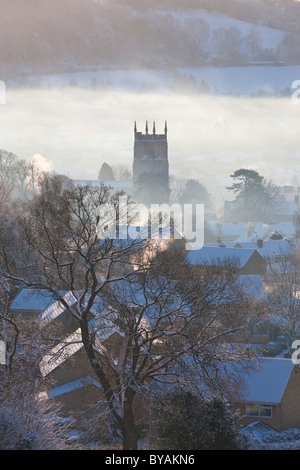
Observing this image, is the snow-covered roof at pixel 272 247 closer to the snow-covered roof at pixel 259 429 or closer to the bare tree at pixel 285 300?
the bare tree at pixel 285 300

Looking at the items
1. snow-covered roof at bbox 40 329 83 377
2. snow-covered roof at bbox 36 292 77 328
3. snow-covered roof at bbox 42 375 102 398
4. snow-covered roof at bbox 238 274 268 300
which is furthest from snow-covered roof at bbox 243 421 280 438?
snow-covered roof at bbox 238 274 268 300

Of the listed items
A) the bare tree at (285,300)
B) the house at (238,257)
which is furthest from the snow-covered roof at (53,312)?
the house at (238,257)

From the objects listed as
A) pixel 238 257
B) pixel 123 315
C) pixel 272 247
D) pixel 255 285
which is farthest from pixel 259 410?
pixel 272 247

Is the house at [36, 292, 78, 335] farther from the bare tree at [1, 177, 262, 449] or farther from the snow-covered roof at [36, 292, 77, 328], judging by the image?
the bare tree at [1, 177, 262, 449]

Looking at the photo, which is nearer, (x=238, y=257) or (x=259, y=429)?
(x=259, y=429)

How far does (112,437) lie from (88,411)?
2773mm

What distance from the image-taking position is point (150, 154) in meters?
119

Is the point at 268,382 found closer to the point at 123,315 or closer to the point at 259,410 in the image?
the point at 259,410

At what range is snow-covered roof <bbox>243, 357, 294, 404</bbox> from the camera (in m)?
27.9

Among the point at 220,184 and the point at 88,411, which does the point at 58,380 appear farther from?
the point at 220,184

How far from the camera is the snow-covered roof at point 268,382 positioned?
27.9 metres

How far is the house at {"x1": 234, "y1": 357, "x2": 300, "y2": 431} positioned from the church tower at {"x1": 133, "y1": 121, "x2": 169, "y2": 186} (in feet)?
285

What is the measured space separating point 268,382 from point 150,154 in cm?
9270
